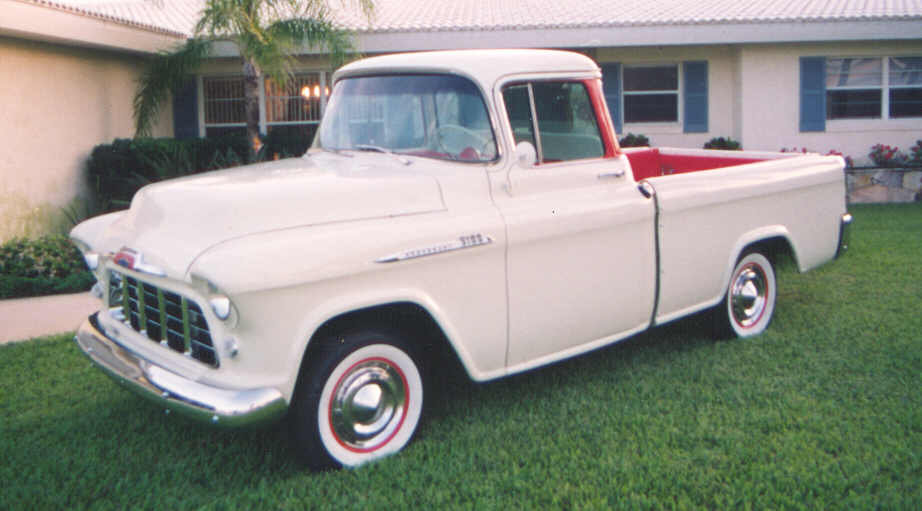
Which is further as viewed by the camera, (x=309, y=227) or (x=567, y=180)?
(x=567, y=180)

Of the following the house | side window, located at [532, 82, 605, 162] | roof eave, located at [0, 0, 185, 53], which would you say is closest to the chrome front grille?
side window, located at [532, 82, 605, 162]

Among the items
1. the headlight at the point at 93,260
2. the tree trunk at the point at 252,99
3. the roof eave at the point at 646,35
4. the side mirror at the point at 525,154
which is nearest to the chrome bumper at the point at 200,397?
the headlight at the point at 93,260

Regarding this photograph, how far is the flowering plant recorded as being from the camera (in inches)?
570

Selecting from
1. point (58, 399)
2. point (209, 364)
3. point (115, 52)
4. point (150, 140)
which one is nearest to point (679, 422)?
point (209, 364)

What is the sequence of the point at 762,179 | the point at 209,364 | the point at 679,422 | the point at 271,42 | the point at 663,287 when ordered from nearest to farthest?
the point at 209,364
the point at 679,422
the point at 663,287
the point at 762,179
the point at 271,42

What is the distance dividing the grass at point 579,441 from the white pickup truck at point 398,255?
344 mm

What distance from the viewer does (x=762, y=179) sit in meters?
5.56

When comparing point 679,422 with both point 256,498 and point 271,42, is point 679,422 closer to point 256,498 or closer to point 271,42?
point 256,498

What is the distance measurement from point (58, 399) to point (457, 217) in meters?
2.72

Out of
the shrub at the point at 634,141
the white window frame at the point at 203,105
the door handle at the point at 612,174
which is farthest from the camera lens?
the white window frame at the point at 203,105

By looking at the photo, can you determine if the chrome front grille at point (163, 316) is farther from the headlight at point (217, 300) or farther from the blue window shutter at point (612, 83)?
the blue window shutter at point (612, 83)

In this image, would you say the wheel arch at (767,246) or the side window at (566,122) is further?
the wheel arch at (767,246)

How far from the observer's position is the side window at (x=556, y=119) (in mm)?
4379

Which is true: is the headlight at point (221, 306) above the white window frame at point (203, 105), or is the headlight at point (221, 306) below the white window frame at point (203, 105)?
below
